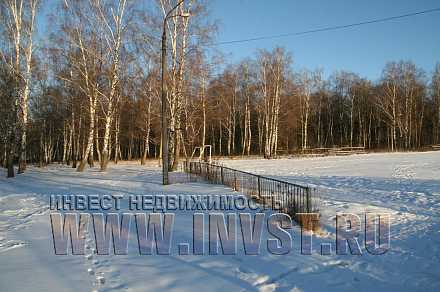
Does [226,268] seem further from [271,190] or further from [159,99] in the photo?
[159,99]

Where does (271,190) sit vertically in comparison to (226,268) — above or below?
above

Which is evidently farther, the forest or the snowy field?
the forest

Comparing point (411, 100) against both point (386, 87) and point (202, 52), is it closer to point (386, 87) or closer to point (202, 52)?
point (386, 87)

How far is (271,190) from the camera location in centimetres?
1017

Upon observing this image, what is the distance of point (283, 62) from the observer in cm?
4091

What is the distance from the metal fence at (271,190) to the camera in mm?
7716

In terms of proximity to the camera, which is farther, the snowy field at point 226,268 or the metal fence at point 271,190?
the metal fence at point 271,190

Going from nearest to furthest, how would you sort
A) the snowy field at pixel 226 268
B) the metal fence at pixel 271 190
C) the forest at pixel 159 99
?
the snowy field at pixel 226 268
the metal fence at pixel 271 190
the forest at pixel 159 99

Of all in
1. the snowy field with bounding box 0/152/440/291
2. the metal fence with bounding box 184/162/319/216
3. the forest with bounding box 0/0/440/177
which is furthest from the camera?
the forest with bounding box 0/0/440/177

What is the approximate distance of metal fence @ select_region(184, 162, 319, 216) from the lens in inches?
304

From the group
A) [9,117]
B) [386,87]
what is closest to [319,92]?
[386,87]

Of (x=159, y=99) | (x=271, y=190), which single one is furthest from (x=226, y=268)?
(x=159, y=99)

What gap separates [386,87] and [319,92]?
399 inches

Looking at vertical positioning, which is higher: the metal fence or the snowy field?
the metal fence
